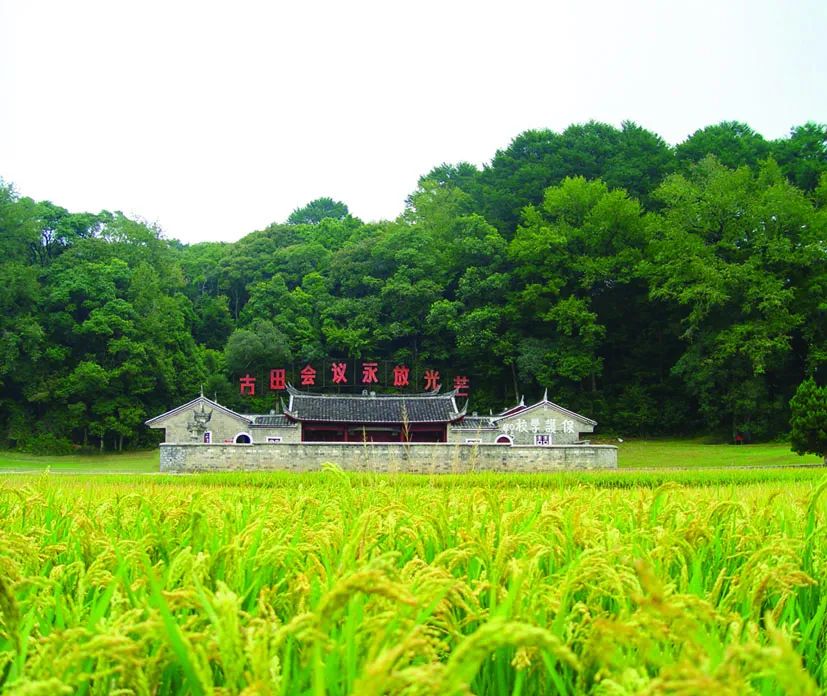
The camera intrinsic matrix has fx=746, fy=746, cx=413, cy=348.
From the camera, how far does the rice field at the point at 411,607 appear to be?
1.11 meters

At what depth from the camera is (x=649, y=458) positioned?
27.2m

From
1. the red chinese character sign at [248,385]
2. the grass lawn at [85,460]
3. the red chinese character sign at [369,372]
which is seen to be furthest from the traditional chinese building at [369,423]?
the red chinese character sign at [369,372]

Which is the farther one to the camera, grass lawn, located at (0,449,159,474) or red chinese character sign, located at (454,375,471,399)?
red chinese character sign, located at (454,375,471,399)

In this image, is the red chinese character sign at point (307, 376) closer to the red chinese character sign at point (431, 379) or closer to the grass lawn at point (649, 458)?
the red chinese character sign at point (431, 379)

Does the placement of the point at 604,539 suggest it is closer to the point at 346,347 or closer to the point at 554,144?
the point at 346,347

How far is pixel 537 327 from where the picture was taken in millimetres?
37781

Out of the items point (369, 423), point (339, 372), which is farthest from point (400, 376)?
point (369, 423)

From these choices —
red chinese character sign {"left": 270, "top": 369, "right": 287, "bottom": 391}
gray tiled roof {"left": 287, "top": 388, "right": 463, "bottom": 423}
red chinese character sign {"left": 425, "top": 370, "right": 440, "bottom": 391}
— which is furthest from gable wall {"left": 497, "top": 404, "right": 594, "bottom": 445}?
red chinese character sign {"left": 270, "top": 369, "right": 287, "bottom": 391}

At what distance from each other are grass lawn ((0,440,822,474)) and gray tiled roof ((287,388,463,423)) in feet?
19.7

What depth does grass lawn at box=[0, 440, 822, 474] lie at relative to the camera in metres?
23.7

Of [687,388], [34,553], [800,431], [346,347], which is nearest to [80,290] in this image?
[346,347]

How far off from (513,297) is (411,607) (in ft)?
121

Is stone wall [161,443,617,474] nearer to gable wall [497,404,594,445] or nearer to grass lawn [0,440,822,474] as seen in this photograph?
grass lawn [0,440,822,474]

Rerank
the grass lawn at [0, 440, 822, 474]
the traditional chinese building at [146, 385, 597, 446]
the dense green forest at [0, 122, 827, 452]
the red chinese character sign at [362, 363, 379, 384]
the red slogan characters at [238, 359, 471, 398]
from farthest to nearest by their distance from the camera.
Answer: the red chinese character sign at [362, 363, 379, 384]
the red slogan characters at [238, 359, 471, 398]
the dense green forest at [0, 122, 827, 452]
the traditional chinese building at [146, 385, 597, 446]
the grass lawn at [0, 440, 822, 474]
